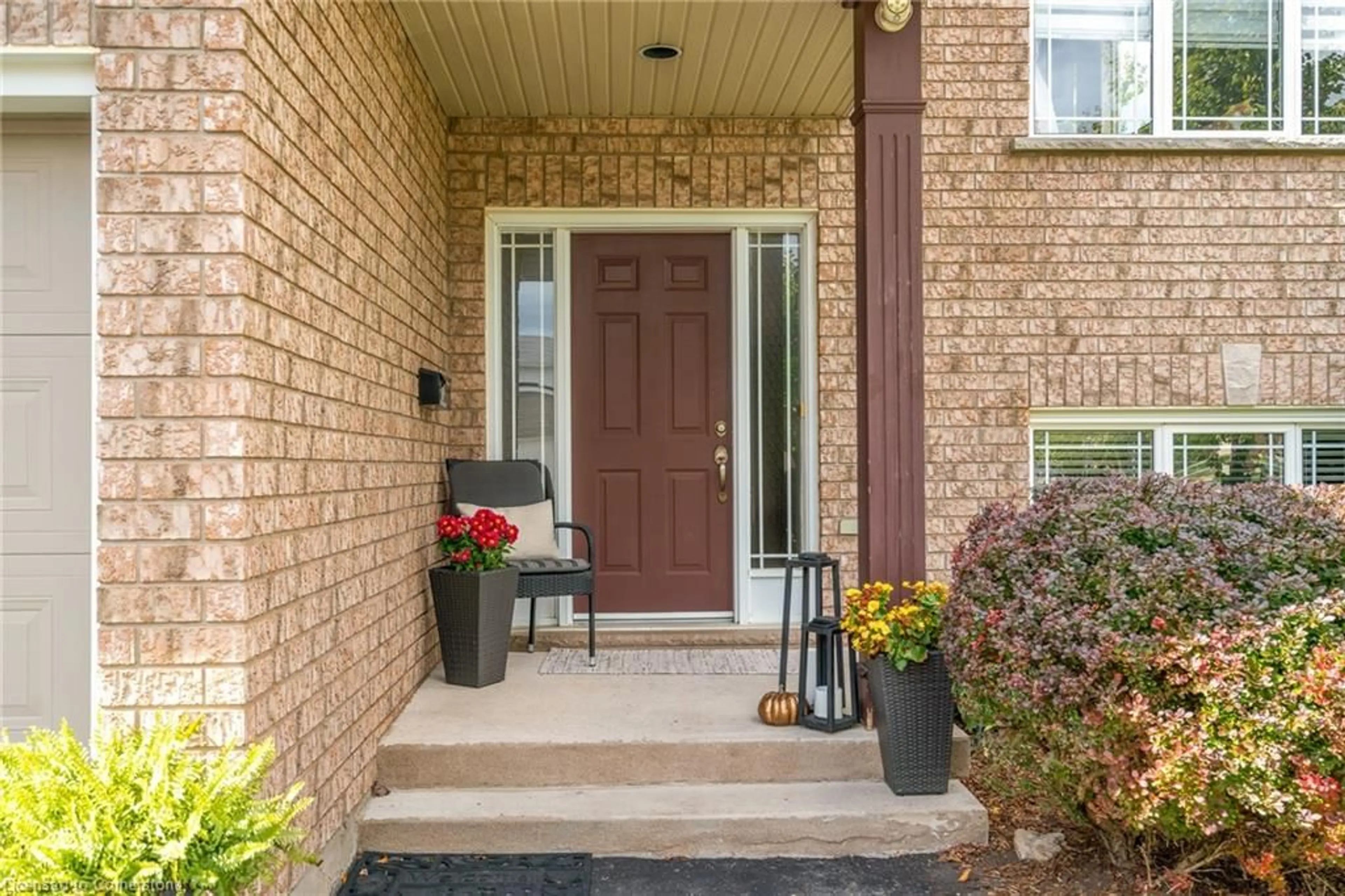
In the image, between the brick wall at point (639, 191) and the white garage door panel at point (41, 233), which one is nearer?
the white garage door panel at point (41, 233)

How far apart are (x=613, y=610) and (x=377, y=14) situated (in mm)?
2870

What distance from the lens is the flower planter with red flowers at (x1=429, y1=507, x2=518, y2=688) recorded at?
3.87 metres

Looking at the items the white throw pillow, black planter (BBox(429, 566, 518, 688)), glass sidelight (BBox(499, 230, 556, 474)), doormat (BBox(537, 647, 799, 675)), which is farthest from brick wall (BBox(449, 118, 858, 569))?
black planter (BBox(429, 566, 518, 688))

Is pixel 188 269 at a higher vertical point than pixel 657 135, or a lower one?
lower

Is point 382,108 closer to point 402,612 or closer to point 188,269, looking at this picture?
point 188,269

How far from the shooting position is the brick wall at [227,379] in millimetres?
2150

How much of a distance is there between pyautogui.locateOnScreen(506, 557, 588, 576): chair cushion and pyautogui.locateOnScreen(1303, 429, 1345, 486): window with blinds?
3.58 metres

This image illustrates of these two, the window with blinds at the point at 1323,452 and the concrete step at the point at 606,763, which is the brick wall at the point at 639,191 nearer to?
the concrete step at the point at 606,763

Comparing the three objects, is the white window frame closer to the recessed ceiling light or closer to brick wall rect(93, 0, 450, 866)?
the recessed ceiling light

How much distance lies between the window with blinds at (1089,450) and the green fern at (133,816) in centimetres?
391

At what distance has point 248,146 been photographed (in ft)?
7.27

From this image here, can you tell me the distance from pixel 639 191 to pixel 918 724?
2.89m

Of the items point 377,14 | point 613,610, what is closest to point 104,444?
point 377,14

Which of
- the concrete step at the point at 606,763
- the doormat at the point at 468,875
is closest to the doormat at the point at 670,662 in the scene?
the concrete step at the point at 606,763
